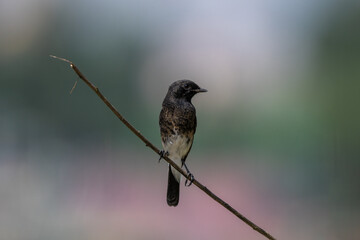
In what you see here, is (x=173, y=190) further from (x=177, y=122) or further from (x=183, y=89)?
(x=183, y=89)

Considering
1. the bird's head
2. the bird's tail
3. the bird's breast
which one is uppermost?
the bird's head

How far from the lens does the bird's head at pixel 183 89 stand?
2.27 meters

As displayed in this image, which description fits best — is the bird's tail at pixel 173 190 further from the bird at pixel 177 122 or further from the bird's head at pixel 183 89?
the bird's head at pixel 183 89

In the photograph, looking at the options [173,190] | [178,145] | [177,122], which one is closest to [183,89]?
[177,122]

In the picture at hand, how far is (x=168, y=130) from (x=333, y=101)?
20.5ft

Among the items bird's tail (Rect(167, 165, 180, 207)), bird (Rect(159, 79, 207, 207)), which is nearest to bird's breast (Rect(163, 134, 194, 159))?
bird (Rect(159, 79, 207, 207))

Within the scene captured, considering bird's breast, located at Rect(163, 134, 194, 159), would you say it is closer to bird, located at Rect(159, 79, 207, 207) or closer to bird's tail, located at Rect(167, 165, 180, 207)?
bird, located at Rect(159, 79, 207, 207)

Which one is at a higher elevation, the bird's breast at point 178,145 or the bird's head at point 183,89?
the bird's head at point 183,89

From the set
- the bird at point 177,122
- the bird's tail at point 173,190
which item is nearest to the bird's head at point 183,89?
the bird at point 177,122

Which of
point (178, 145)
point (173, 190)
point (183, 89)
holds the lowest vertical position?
point (173, 190)

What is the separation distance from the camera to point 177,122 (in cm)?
233

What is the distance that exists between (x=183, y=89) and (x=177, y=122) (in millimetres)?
162

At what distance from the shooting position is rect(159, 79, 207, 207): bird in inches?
89.7

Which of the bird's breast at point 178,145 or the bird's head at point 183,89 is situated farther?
the bird's breast at point 178,145
